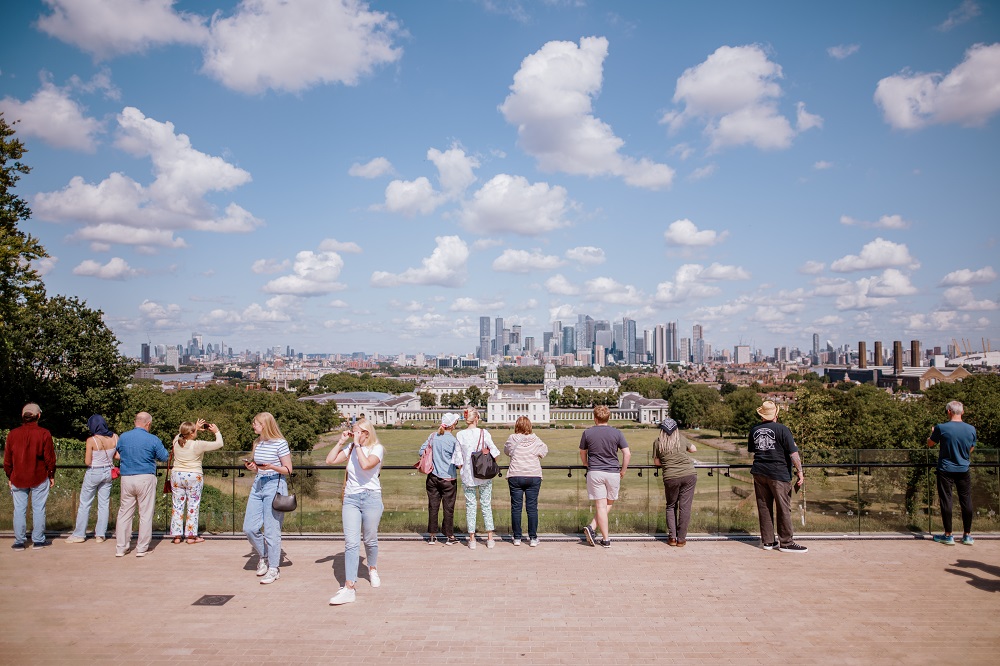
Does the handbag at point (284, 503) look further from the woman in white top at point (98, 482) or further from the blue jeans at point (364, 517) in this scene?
the woman in white top at point (98, 482)

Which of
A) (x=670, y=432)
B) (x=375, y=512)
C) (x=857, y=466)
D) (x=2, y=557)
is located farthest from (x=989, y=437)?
(x=2, y=557)

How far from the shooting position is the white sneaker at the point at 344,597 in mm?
6469

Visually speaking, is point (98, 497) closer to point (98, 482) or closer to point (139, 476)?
point (98, 482)

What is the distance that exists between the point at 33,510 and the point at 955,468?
1260 cm

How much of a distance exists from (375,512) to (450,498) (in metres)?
1.96

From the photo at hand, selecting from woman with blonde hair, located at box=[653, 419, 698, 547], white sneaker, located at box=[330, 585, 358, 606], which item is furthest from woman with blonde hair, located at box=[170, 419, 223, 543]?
woman with blonde hair, located at box=[653, 419, 698, 547]

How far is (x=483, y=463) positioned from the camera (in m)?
8.62

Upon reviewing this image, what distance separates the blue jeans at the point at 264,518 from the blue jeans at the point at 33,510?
3433mm

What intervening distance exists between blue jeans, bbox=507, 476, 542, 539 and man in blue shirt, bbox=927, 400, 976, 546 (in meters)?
5.57

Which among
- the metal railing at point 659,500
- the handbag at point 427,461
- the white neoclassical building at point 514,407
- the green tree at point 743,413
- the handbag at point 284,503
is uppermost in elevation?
the handbag at point 427,461

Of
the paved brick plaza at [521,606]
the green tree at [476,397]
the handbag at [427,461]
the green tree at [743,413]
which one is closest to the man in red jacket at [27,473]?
the paved brick plaza at [521,606]

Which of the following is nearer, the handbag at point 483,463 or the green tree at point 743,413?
the handbag at point 483,463

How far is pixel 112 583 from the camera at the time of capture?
712 centimetres

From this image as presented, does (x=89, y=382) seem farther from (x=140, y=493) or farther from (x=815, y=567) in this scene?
(x=815, y=567)
